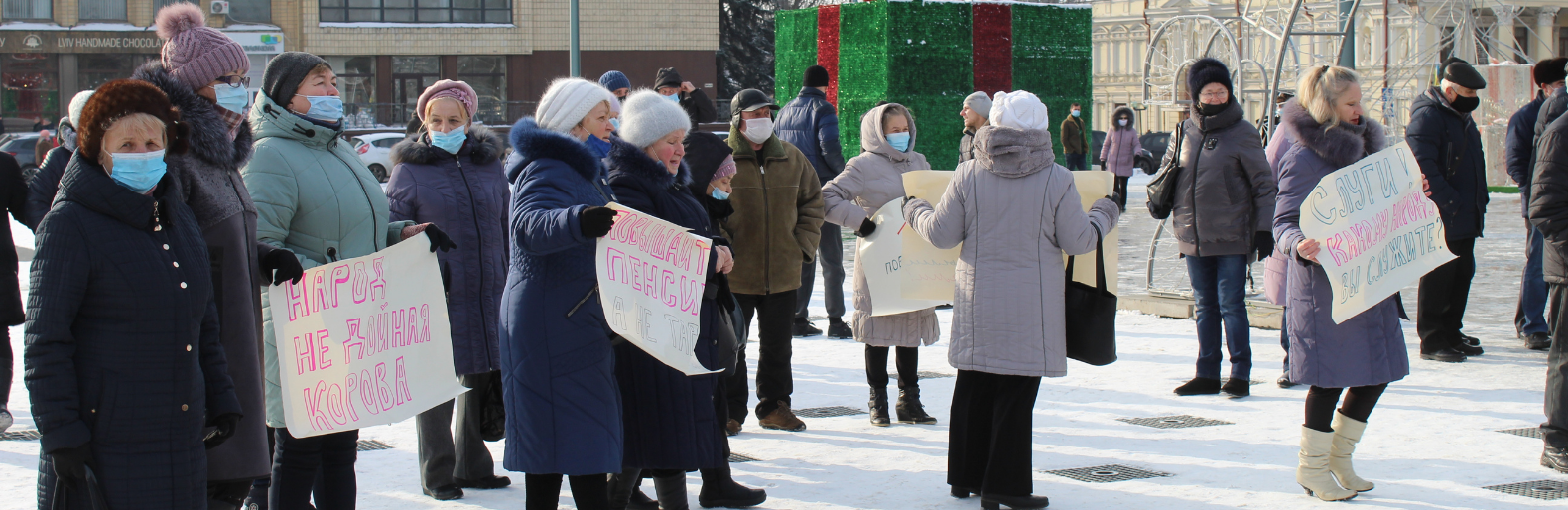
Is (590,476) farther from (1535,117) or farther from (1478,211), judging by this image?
(1535,117)

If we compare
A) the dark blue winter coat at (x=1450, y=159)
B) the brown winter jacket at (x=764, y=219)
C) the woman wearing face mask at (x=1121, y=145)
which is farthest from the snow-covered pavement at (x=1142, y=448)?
the woman wearing face mask at (x=1121, y=145)

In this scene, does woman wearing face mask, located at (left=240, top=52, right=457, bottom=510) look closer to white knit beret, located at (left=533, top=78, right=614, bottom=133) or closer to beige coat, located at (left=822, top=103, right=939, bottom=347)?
white knit beret, located at (left=533, top=78, right=614, bottom=133)

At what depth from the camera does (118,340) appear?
3.34 metres

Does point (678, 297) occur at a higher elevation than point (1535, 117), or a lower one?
lower

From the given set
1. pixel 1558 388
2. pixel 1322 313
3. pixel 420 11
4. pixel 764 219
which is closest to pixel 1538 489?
pixel 1558 388

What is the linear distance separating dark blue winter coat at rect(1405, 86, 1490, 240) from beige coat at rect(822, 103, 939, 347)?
309cm

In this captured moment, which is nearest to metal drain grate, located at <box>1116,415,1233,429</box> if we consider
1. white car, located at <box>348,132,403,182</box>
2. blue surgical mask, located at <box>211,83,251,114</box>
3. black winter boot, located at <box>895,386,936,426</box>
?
black winter boot, located at <box>895,386,936,426</box>

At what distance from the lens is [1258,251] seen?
7414mm

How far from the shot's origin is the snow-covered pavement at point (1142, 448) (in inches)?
211

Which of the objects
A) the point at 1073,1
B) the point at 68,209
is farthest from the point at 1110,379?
the point at 1073,1

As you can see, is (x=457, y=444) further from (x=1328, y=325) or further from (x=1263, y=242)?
(x=1263, y=242)

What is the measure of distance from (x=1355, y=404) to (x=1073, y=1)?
36.5 ft

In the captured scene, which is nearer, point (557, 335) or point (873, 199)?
point (557, 335)

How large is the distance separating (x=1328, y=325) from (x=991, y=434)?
4.07 ft
